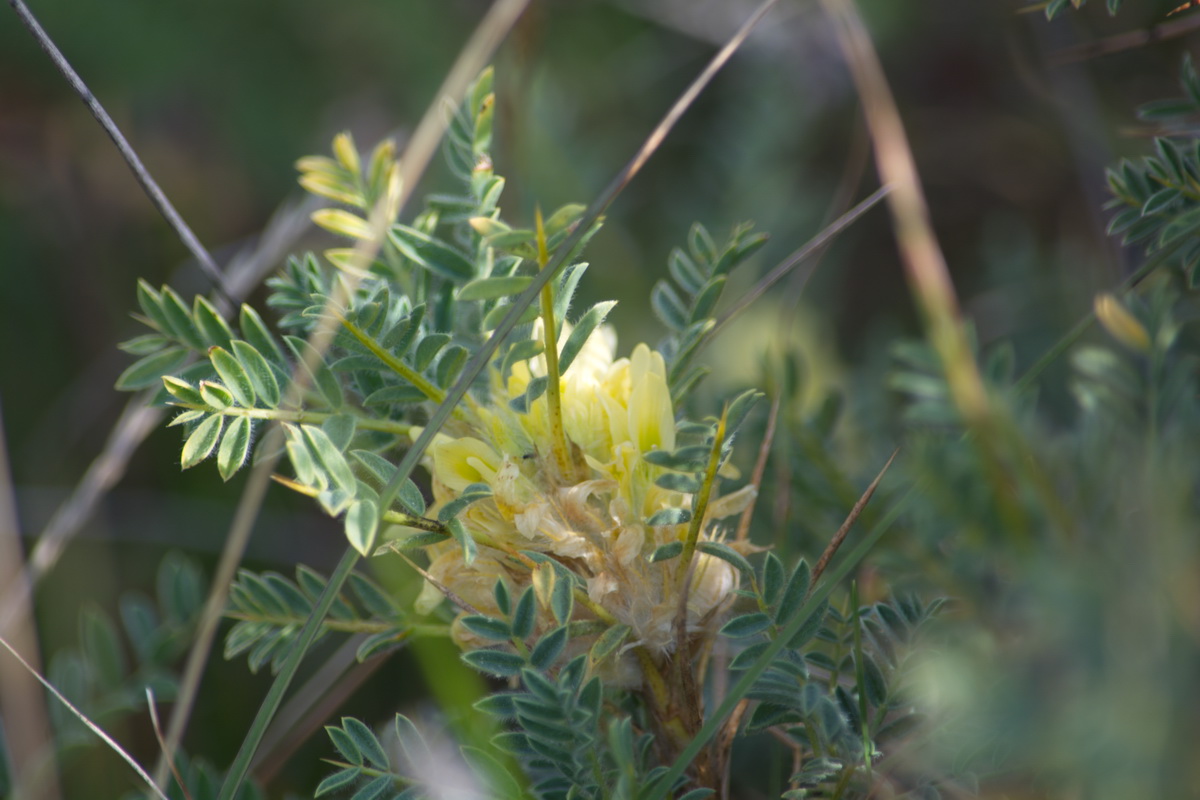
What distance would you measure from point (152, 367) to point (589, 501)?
0.36m

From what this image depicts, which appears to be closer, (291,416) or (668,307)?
(291,416)

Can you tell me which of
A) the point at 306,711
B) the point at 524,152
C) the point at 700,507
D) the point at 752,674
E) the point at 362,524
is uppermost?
the point at 524,152

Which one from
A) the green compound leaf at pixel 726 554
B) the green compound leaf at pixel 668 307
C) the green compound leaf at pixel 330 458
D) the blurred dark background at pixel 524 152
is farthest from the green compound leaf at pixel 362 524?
the blurred dark background at pixel 524 152

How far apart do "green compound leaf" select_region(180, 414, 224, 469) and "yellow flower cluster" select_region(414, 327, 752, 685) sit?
0.15 m

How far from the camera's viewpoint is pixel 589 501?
698 millimetres

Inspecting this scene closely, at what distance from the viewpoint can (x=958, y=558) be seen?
2.72ft

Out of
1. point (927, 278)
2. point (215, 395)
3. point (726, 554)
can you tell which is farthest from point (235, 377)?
point (927, 278)

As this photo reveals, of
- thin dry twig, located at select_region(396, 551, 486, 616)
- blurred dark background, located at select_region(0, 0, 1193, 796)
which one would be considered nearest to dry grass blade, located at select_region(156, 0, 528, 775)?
thin dry twig, located at select_region(396, 551, 486, 616)

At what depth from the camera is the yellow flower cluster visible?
0.66 meters

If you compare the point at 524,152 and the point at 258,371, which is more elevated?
the point at 524,152

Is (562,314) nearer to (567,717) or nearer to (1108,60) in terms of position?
(567,717)

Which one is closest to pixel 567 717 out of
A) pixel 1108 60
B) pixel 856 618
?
pixel 856 618

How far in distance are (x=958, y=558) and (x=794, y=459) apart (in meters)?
0.31

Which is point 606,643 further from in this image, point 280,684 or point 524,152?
point 524,152
